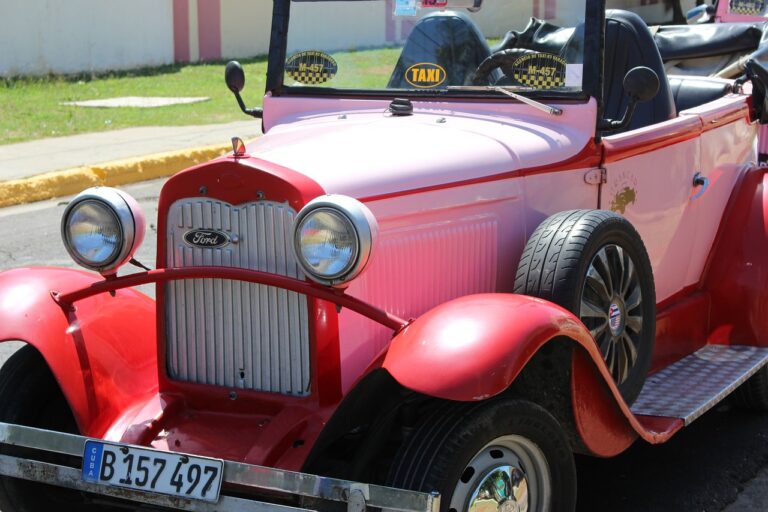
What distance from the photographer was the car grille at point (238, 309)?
10.7ft

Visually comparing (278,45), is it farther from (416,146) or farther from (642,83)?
(642,83)

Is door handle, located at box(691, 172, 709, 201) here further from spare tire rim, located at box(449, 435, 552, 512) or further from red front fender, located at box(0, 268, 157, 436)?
red front fender, located at box(0, 268, 157, 436)

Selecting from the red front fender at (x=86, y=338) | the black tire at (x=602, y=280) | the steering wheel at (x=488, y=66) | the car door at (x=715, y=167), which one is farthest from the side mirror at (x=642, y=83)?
the red front fender at (x=86, y=338)

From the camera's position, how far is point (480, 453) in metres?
3.03

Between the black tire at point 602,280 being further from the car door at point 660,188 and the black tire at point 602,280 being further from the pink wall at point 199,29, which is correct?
the pink wall at point 199,29

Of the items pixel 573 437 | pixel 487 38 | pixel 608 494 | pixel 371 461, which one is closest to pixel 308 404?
pixel 371 461

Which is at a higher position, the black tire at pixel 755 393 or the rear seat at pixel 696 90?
the rear seat at pixel 696 90

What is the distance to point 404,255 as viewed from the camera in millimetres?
3473

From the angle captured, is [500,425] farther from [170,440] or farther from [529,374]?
[170,440]

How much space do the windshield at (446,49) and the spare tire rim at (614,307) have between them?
75 centimetres

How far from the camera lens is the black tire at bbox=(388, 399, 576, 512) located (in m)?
2.88

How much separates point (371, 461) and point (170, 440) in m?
0.66

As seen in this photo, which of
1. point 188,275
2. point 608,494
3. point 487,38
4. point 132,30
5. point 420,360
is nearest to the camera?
point 420,360

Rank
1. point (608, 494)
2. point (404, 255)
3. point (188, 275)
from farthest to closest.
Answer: point (608, 494)
point (404, 255)
point (188, 275)
